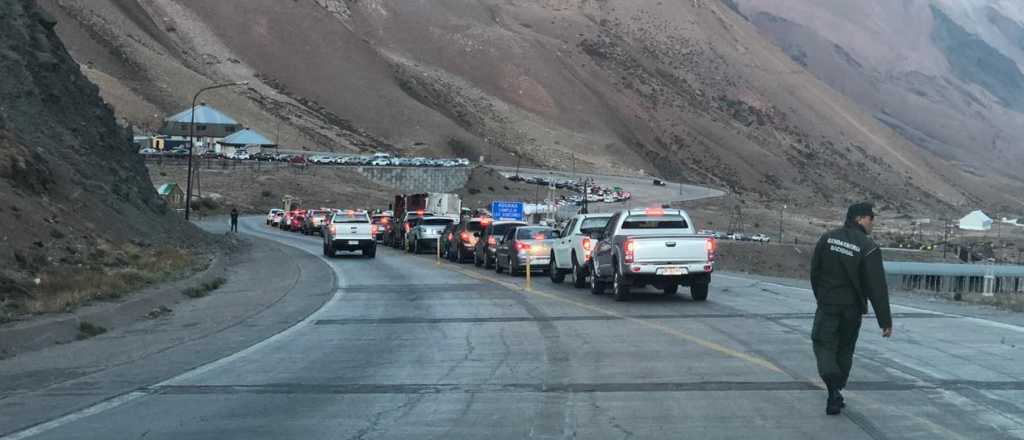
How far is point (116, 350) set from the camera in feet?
52.1

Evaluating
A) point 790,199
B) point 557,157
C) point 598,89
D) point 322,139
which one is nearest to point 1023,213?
point 790,199

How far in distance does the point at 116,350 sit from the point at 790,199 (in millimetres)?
133529

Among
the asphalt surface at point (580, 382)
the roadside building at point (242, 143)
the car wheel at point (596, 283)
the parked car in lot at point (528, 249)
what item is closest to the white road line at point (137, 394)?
the asphalt surface at point (580, 382)

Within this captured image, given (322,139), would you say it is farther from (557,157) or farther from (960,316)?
(960,316)

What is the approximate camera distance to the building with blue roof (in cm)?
11166

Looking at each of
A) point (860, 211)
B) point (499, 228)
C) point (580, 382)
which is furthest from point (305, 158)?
point (860, 211)

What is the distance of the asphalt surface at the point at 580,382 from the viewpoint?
997 cm

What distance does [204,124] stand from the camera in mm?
117812

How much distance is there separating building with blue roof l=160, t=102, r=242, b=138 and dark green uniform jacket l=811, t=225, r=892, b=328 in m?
102

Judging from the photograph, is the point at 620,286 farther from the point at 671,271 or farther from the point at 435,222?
the point at 435,222

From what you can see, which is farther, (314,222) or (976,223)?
(976,223)

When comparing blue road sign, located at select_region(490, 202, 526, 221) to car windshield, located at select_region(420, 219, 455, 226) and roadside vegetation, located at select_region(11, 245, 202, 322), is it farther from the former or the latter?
roadside vegetation, located at select_region(11, 245, 202, 322)

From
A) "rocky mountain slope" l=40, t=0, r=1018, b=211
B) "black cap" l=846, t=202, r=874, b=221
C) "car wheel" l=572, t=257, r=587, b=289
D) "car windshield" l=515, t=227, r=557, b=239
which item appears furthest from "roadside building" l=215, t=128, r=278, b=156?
"black cap" l=846, t=202, r=874, b=221

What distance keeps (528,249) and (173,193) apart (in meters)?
55.1
